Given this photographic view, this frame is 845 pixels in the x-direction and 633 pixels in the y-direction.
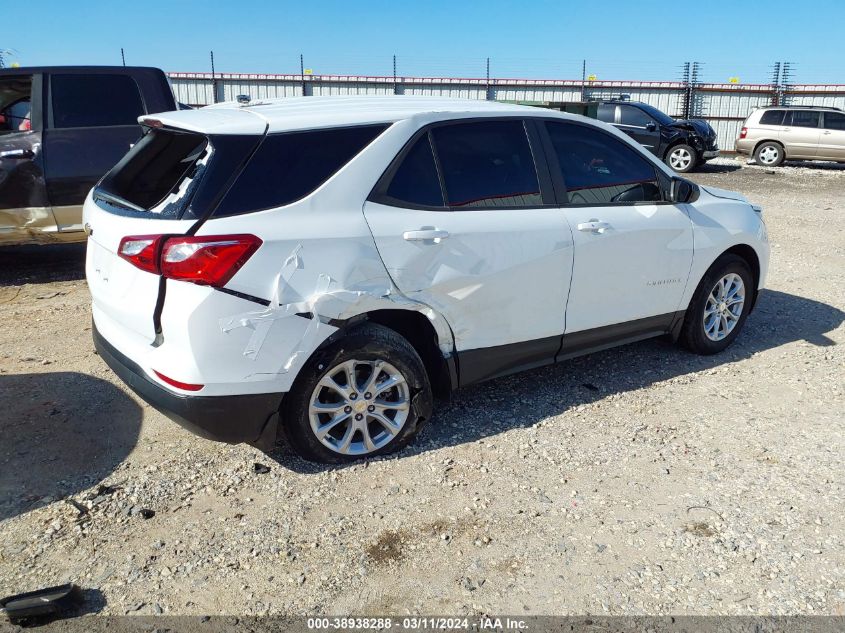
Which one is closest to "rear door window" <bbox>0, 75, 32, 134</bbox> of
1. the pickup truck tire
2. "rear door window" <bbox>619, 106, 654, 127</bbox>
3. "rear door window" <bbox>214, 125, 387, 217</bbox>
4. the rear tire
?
A: "rear door window" <bbox>214, 125, 387, 217</bbox>

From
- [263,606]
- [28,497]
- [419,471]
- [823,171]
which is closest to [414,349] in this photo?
[419,471]

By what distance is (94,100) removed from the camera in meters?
6.80

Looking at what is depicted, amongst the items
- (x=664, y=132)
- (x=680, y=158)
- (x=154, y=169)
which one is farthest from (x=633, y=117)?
(x=154, y=169)

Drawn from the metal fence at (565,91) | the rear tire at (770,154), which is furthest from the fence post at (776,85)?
the rear tire at (770,154)

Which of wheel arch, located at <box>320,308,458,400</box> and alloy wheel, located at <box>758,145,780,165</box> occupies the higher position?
alloy wheel, located at <box>758,145,780,165</box>

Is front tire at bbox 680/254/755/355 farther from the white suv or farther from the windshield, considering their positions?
the windshield

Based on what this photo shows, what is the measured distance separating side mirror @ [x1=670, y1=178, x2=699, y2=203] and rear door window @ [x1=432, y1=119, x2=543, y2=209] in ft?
3.61

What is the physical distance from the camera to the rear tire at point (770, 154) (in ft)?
62.6

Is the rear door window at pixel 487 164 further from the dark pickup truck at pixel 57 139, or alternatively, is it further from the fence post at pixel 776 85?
the fence post at pixel 776 85

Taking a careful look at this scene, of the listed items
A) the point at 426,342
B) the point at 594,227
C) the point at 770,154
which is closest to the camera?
the point at 426,342

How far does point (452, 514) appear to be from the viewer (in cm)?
334

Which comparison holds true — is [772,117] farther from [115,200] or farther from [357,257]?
[115,200]

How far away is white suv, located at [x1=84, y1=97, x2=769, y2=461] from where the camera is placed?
3170 mm

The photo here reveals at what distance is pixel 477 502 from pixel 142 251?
6.21ft
